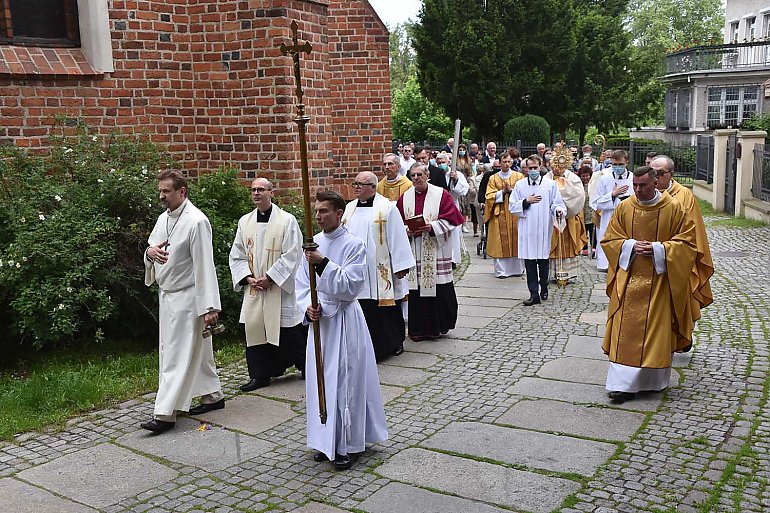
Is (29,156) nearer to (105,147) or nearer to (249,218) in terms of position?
(105,147)

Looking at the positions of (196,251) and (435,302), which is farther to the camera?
(435,302)

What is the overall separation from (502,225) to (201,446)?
7.54 meters

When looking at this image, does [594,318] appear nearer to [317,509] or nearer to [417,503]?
[417,503]

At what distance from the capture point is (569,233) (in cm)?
1200

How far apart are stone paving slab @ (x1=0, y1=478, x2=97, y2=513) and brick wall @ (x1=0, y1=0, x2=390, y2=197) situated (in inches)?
184

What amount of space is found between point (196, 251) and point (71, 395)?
5.85 ft

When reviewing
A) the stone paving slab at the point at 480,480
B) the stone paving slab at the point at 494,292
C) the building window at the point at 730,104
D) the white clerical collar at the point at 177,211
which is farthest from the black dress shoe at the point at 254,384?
the building window at the point at 730,104

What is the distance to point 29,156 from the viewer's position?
8328 mm

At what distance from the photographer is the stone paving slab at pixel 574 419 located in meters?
5.77

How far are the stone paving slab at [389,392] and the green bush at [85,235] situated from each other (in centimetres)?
225

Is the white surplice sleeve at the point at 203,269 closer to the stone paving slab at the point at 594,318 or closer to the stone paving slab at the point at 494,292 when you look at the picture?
the stone paving slab at the point at 594,318

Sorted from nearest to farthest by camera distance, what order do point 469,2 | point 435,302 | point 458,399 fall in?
point 458,399
point 435,302
point 469,2

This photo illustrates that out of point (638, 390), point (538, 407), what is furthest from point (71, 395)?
point (638, 390)

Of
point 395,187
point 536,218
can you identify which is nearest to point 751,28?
point 536,218
